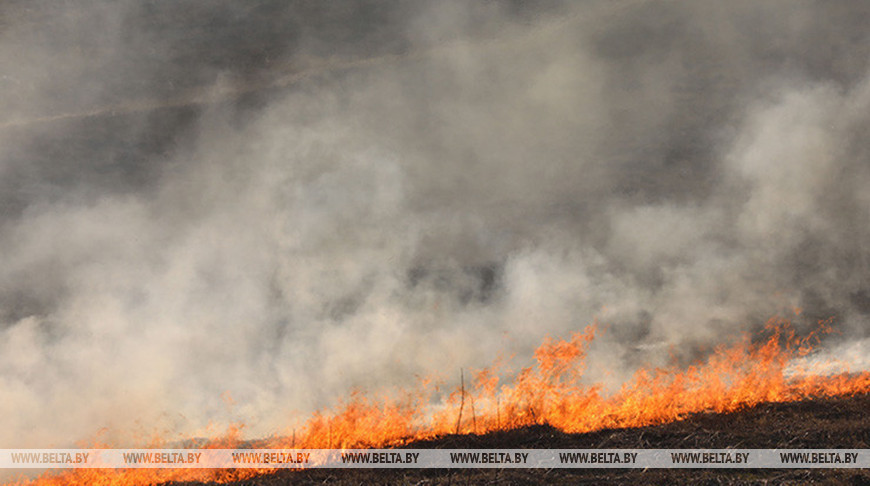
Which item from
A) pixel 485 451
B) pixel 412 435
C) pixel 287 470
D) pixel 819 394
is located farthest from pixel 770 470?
pixel 287 470

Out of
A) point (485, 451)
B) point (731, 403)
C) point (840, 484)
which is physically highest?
point (731, 403)

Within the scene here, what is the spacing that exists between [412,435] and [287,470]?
3.88 meters

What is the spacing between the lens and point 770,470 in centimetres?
1262

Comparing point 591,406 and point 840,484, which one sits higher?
point 591,406

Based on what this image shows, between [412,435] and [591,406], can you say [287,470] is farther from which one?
[591,406]

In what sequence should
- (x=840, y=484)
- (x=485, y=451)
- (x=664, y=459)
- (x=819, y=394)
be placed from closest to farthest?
(x=840, y=484) → (x=664, y=459) → (x=485, y=451) → (x=819, y=394)

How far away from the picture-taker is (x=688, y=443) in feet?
48.8

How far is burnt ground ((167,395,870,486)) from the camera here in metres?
12.4

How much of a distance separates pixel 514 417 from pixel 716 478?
6.52 meters

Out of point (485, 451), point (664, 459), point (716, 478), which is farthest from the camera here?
point (485, 451)

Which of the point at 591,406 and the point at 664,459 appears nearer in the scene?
the point at 664,459

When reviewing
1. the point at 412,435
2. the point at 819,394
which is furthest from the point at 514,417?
the point at 819,394

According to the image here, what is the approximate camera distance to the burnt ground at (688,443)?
1245 cm

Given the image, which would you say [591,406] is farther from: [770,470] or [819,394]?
[819,394]
